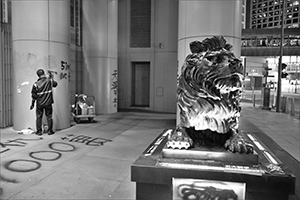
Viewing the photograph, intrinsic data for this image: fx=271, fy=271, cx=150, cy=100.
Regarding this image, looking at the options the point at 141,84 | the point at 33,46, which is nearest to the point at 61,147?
the point at 33,46

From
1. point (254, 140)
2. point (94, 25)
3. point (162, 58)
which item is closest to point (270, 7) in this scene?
point (162, 58)

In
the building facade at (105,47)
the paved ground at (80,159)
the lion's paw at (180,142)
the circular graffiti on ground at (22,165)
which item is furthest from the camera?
the building facade at (105,47)

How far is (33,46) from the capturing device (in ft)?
28.7

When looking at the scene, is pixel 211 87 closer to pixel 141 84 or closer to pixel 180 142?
pixel 180 142

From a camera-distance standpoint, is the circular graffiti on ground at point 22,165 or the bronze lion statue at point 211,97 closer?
the bronze lion statue at point 211,97

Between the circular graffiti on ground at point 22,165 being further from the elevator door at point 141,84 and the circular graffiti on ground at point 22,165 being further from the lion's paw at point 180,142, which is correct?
the elevator door at point 141,84

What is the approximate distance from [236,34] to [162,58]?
7027 millimetres

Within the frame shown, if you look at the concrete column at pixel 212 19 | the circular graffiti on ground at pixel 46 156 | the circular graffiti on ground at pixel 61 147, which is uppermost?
the concrete column at pixel 212 19

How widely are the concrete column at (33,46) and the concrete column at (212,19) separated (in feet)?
13.8

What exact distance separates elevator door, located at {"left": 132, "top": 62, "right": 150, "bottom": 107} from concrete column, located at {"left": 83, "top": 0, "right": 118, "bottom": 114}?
2688 mm

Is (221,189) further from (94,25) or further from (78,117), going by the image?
(94,25)

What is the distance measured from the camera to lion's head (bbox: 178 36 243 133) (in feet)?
10.0

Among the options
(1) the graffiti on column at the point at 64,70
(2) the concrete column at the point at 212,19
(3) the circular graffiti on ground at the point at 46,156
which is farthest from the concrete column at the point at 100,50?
(3) the circular graffiti on ground at the point at 46,156

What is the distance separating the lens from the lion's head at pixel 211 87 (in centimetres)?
305
